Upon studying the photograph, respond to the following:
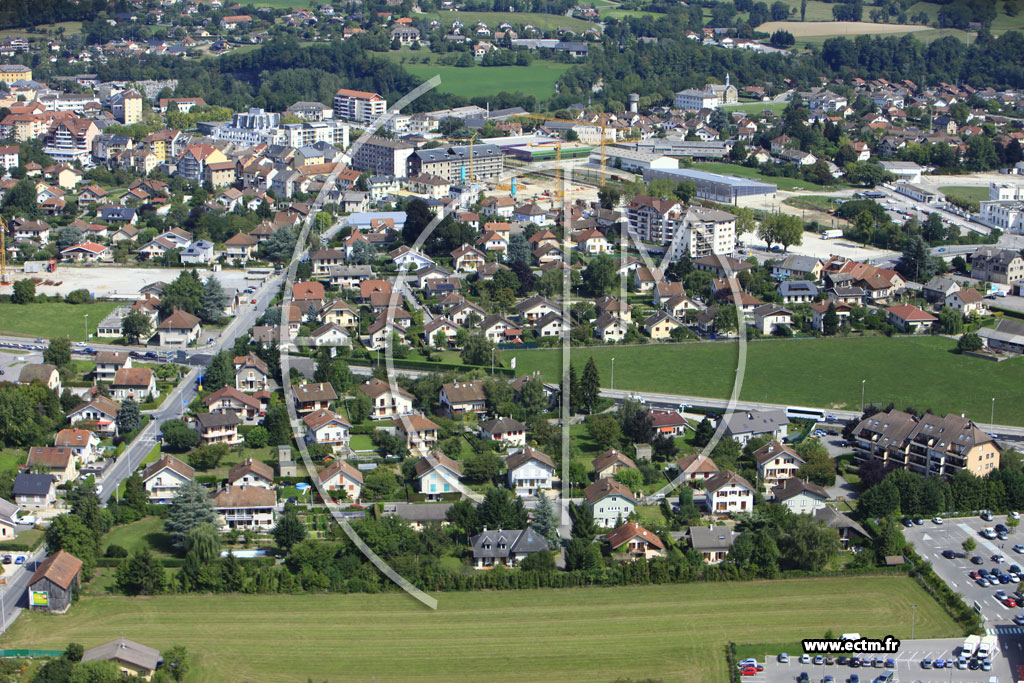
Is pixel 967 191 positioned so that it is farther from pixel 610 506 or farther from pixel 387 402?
pixel 610 506

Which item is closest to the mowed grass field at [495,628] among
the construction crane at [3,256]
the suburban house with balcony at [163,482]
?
the suburban house with balcony at [163,482]

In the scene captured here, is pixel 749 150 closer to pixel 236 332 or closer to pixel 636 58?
pixel 636 58

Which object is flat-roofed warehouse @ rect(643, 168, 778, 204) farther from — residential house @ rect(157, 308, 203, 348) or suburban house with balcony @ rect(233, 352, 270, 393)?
suburban house with balcony @ rect(233, 352, 270, 393)

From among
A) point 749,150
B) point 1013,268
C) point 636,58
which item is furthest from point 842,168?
point 636,58

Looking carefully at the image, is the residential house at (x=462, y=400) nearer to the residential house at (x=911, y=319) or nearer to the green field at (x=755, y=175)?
the residential house at (x=911, y=319)

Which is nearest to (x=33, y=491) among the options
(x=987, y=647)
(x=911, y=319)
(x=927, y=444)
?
(x=987, y=647)

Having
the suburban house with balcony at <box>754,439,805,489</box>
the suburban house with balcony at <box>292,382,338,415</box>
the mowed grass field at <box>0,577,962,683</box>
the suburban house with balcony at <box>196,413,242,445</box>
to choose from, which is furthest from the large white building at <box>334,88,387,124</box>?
the mowed grass field at <box>0,577,962,683</box>
